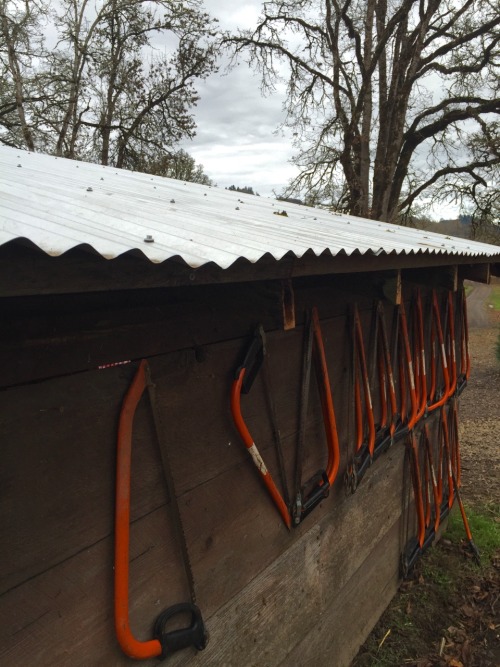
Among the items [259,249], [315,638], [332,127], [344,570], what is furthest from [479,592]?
[332,127]

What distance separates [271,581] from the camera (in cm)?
244

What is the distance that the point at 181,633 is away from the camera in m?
1.80

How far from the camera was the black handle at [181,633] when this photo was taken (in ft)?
5.69

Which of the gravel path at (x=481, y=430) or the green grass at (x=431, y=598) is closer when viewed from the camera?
the green grass at (x=431, y=598)

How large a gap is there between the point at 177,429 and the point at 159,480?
0.20m

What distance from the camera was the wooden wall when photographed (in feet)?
4.52

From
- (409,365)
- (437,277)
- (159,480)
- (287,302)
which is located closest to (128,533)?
(159,480)

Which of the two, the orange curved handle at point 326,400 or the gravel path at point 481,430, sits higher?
the orange curved handle at point 326,400

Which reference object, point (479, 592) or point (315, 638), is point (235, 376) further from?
point (479, 592)

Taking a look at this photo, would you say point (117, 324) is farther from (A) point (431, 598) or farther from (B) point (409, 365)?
(A) point (431, 598)

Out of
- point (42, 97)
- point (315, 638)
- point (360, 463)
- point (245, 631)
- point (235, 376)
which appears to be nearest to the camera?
point (235, 376)

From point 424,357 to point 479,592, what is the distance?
7.36ft

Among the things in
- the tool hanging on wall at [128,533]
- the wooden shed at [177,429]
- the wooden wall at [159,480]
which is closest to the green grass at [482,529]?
the wooden shed at [177,429]

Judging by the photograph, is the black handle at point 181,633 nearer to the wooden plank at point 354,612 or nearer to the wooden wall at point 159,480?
the wooden wall at point 159,480
